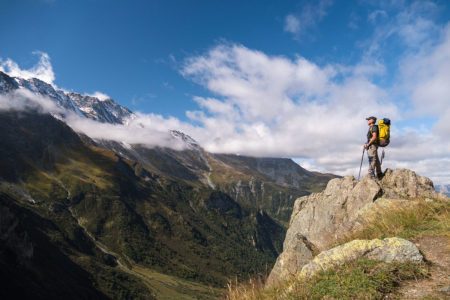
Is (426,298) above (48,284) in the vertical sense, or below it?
above

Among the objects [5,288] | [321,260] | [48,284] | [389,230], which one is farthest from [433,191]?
[48,284]

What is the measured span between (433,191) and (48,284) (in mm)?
218094

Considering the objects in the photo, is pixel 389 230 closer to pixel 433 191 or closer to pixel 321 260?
pixel 321 260

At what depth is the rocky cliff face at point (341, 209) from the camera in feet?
40.4

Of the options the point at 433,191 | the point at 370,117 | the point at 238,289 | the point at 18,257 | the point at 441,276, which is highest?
the point at 370,117

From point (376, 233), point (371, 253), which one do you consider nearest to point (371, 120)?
point (376, 233)

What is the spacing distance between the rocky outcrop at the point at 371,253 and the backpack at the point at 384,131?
13027mm

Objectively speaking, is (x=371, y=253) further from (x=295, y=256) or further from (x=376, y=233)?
(x=295, y=256)

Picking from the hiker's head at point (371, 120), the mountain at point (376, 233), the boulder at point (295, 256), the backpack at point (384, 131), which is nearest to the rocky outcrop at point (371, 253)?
the mountain at point (376, 233)

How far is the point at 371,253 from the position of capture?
7844mm

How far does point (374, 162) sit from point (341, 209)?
226 inches

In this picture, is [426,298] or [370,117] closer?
[426,298]

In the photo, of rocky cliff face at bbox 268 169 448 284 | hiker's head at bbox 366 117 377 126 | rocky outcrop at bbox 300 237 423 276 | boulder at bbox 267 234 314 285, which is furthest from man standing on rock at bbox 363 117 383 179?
rocky outcrop at bbox 300 237 423 276

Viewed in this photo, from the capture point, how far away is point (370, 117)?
747 inches
